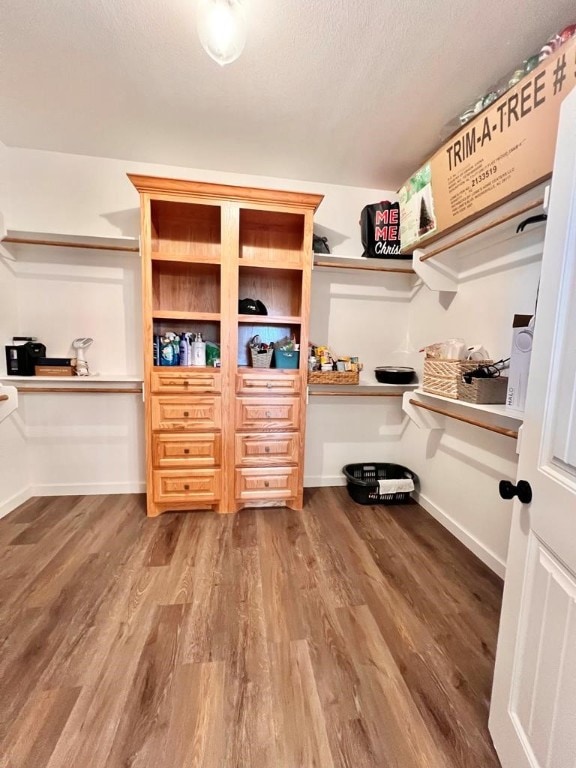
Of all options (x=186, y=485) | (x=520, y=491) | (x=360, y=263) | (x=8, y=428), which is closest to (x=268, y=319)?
(x=360, y=263)

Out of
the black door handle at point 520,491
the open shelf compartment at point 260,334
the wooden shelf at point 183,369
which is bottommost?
the black door handle at point 520,491

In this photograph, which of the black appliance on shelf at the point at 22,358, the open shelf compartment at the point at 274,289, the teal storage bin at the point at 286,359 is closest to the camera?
the black appliance on shelf at the point at 22,358

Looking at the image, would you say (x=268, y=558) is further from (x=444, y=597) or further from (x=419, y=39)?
(x=419, y=39)

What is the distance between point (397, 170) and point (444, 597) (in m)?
2.65

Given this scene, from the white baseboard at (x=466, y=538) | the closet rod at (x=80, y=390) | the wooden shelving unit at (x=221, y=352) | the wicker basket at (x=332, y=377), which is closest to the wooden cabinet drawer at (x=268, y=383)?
the wooden shelving unit at (x=221, y=352)

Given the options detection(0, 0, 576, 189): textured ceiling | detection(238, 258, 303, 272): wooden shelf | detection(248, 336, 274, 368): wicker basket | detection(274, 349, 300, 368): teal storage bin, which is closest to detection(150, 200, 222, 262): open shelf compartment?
detection(238, 258, 303, 272): wooden shelf

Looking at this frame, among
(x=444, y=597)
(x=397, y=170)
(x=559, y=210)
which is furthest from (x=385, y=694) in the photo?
(x=397, y=170)

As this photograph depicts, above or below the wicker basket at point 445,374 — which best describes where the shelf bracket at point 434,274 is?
above

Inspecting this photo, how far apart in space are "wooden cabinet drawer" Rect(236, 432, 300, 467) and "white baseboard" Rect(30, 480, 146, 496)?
0.95 meters

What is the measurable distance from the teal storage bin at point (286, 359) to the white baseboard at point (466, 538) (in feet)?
4.73

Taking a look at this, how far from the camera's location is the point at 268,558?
1854 mm

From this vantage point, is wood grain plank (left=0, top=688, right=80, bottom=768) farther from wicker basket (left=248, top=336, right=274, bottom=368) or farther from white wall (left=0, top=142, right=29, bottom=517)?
wicker basket (left=248, top=336, right=274, bottom=368)

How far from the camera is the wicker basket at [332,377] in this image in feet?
7.64

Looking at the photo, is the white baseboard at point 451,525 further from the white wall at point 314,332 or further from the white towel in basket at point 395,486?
the white towel in basket at point 395,486
